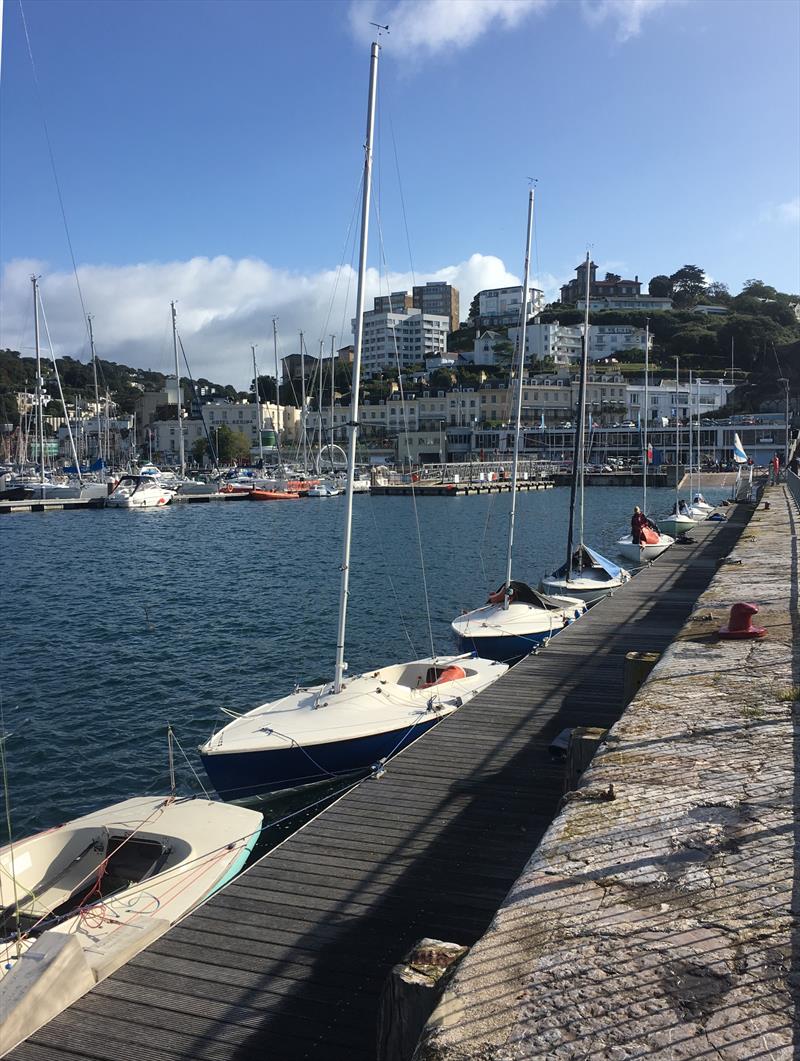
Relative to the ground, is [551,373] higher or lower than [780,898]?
higher

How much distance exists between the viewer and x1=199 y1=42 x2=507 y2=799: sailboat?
1235cm

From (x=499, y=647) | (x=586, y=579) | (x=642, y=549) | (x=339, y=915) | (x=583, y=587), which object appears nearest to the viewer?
(x=339, y=915)

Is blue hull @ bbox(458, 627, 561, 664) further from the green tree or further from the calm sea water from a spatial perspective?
the green tree

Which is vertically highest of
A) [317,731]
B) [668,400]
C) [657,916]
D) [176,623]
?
[668,400]

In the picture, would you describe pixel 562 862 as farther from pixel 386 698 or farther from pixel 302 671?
pixel 302 671

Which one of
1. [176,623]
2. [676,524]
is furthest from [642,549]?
[176,623]

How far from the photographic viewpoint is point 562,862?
201 inches

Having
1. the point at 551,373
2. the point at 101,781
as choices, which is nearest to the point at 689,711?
the point at 101,781

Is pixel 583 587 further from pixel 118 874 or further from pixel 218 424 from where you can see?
pixel 218 424

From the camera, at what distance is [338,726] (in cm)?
1279

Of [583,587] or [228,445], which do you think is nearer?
[583,587]

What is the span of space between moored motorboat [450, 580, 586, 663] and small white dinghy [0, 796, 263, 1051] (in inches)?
368

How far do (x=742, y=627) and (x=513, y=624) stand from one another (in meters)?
9.66

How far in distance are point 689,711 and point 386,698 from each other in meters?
6.82
